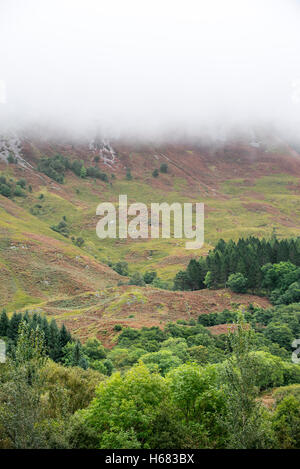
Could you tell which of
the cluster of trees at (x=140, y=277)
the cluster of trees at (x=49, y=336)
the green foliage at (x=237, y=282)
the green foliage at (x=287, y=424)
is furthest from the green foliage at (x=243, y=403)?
the cluster of trees at (x=140, y=277)

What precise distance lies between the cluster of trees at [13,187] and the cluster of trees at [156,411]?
13985 cm

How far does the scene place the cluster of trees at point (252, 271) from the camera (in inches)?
3265

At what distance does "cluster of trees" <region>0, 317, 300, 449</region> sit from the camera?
21188 millimetres

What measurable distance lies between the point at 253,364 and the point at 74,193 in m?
176

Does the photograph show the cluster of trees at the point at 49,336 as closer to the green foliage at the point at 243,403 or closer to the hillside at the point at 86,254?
the hillside at the point at 86,254

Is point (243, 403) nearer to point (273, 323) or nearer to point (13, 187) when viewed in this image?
point (273, 323)

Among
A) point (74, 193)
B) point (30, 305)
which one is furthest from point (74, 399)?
point (74, 193)

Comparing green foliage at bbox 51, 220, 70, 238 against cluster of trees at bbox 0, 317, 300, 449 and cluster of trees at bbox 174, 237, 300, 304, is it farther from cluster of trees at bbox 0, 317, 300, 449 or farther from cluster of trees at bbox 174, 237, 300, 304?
cluster of trees at bbox 0, 317, 300, 449

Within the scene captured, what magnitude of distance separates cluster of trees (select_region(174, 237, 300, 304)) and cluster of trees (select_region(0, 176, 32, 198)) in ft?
297

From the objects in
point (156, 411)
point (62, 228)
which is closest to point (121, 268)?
point (62, 228)

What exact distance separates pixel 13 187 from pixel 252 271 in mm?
115755

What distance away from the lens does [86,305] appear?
277 feet

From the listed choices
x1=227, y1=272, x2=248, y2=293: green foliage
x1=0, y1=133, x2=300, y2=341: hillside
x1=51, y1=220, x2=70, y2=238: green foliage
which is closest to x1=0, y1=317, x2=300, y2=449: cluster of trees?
x1=0, y1=133, x2=300, y2=341: hillside

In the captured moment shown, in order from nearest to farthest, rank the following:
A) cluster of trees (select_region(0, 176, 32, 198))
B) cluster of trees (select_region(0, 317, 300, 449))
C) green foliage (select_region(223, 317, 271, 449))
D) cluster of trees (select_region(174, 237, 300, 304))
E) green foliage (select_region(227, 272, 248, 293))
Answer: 1. green foliage (select_region(223, 317, 271, 449))
2. cluster of trees (select_region(0, 317, 300, 449))
3. cluster of trees (select_region(174, 237, 300, 304))
4. green foliage (select_region(227, 272, 248, 293))
5. cluster of trees (select_region(0, 176, 32, 198))
